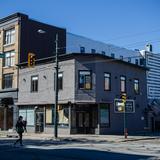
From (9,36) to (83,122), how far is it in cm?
1716

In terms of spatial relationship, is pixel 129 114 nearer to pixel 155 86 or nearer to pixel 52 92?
pixel 52 92

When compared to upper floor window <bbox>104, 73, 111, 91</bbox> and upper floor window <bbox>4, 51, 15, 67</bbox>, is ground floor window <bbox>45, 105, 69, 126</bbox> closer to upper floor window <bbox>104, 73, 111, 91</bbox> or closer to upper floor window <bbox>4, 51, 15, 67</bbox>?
upper floor window <bbox>104, 73, 111, 91</bbox>

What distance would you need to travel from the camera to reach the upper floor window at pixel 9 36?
155 ft

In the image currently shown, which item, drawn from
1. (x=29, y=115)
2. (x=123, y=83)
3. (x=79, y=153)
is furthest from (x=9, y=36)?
(x=79, y=153)

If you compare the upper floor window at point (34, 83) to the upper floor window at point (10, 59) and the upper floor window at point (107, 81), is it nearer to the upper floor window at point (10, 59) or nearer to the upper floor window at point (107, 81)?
the upper floor window at point (10, 59)

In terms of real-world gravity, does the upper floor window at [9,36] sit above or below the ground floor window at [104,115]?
above

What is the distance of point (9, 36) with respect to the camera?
4800 centimetres

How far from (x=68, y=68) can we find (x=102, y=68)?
365cm

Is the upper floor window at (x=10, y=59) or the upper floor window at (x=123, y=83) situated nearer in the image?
the upper floor window at (x=123, y=83)

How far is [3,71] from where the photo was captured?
4803 centimetres

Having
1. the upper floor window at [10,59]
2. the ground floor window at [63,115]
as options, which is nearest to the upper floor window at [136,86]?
the ground floor window at [63,115]

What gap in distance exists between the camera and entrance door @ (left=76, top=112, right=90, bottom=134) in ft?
125

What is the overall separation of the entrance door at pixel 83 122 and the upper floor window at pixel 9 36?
1499cm

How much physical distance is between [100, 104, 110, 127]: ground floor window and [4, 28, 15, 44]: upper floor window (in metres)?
16.0
